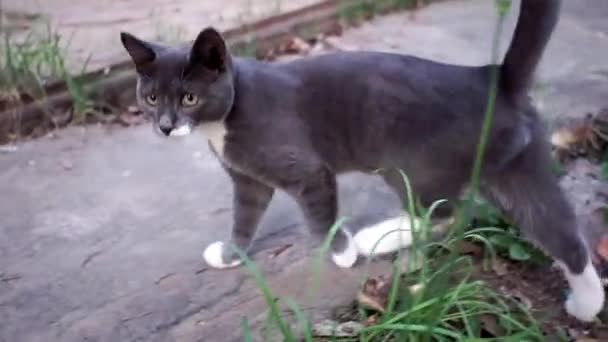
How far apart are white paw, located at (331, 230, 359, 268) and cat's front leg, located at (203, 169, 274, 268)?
0.77 ft

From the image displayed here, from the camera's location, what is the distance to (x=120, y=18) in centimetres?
388

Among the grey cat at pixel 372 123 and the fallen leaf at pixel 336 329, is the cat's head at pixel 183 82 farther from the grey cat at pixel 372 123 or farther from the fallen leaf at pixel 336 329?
the fallen leaf at pixel 336 329

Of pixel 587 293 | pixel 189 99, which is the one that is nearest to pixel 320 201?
pixel 189 99

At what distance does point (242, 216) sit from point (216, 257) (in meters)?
0.13

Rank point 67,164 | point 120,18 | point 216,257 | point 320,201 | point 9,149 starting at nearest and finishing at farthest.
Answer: point 320,201 → point 216,257 → point 67,164 → point 9,149 → point 120,18

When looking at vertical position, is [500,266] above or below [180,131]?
below

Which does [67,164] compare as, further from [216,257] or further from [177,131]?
[177,131]

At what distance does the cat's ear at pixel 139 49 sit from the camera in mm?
1775

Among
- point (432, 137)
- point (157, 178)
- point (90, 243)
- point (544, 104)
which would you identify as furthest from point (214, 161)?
point (544, 104)

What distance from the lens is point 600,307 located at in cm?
181

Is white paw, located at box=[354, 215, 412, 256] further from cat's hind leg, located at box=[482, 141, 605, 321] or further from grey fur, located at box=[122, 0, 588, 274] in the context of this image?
cat's hind leg, located at box=[482, 141, 605, 321]

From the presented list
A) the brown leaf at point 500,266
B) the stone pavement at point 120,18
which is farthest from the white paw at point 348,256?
the stone pavement at point 120,18

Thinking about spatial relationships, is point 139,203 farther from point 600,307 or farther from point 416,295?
point 600,307

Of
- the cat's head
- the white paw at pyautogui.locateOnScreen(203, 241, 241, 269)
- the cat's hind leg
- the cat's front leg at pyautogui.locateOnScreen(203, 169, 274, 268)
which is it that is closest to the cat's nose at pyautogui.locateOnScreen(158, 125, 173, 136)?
the cat's head
